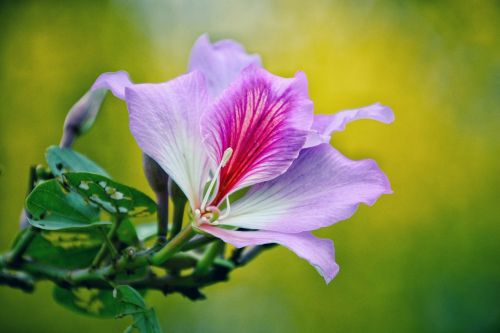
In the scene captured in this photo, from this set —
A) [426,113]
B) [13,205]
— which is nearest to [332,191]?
[13,205]

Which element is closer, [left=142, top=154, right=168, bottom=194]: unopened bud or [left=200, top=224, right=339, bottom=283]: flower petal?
[left=200, top=224, right=339, bottom=283]: flower petal

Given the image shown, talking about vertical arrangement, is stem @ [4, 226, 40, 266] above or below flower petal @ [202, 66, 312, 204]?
below

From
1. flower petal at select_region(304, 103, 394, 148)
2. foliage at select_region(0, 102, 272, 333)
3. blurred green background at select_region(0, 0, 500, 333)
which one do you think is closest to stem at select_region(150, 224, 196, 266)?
foliage at select_region(0, 102, 272, 333)

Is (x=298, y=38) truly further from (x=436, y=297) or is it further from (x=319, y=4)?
(x=436, y=297)

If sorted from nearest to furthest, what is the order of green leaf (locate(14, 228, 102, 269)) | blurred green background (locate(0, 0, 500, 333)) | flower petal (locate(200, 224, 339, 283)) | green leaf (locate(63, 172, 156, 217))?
flower petal (locate(200, 224, 339, 283)) < green leaf (locate(63, 172, 156, 217)) < green leaf (locate(14, 228, 102, 269)) < blurred green background (locate(0, 0, 500, 333))

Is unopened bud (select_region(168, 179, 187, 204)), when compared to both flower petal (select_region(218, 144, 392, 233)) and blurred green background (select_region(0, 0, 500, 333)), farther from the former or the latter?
blurred green background (select_region(0, 0, 500, 333))
